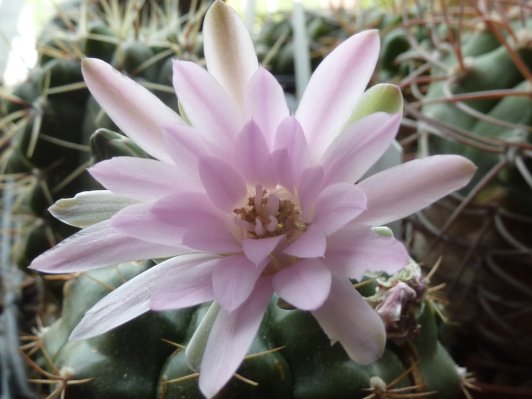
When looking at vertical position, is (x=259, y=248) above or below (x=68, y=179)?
above

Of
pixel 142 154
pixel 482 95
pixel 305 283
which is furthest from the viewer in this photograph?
pixel 482 95

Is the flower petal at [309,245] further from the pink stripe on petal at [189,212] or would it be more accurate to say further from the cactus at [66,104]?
the cactus at [66,104]

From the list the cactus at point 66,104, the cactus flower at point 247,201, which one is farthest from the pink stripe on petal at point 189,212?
the cactus at point 66,104

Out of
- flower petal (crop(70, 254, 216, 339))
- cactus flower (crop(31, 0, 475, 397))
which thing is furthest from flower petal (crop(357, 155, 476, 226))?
flower petal (crop(70, 254, 216, 339))

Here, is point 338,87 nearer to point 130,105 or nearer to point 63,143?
point 130,105

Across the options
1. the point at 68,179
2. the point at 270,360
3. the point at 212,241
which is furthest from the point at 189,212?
the point at 68,179

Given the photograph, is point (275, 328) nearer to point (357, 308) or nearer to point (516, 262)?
point (357, 308)
